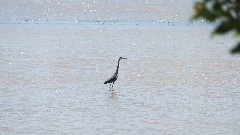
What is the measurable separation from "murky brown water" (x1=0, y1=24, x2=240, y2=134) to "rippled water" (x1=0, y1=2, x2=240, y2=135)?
2cm

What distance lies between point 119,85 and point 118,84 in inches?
6.0

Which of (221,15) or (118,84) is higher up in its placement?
(118,84)

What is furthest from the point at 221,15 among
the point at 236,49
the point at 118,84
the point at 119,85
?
the point at 118,84

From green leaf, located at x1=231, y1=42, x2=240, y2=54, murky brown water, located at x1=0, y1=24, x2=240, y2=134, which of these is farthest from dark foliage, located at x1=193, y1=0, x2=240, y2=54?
murky brown water, located at x1=0, y1=24, x2=240, y2=134

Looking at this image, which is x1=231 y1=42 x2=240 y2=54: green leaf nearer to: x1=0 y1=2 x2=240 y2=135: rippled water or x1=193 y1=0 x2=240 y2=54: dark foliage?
x1=193 y1=0 x2=240 y2=54: dark foliage

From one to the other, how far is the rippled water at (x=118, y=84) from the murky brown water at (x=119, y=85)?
16mm

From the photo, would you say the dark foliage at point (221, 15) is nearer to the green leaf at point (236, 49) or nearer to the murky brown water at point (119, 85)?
the green leaf at point (236, 49)

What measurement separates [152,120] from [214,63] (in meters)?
8.23

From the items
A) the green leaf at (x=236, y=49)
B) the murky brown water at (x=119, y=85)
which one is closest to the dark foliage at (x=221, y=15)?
the green leaf at (x=236, y=49)

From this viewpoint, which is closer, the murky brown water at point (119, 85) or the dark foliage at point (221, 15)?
the dark foliage at point (221, 15)

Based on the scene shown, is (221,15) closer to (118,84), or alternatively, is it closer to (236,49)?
(236,49)

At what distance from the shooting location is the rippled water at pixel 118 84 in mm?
11070

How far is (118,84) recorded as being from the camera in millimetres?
15805

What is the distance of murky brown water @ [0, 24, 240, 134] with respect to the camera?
11.1 meters
